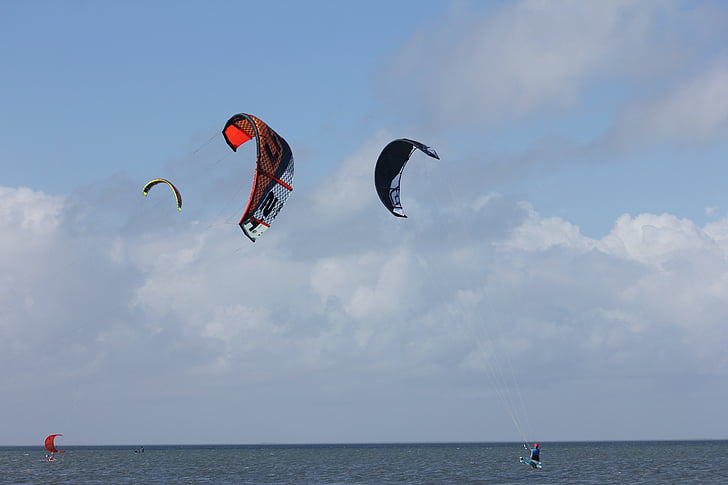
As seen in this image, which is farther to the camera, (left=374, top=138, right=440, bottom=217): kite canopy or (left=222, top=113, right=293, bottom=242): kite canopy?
(left=374, top=138, right=440, bottom=217): kite canopy

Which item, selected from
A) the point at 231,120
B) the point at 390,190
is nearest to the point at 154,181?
the point at 231,120

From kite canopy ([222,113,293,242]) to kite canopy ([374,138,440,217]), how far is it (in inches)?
142

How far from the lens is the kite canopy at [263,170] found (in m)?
23.4

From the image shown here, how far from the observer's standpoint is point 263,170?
78.6ft

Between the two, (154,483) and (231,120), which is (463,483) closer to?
(154,483)

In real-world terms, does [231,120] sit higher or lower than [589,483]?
higher

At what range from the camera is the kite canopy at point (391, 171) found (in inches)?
1074

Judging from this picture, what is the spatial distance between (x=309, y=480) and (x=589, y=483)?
15.5 m

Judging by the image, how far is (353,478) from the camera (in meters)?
44.9

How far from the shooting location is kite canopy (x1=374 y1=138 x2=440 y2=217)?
27288 millimetres

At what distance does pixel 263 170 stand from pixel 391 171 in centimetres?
562

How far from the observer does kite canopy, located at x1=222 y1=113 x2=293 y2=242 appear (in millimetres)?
23406

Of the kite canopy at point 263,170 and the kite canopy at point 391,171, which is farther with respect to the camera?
the kite canopy at point 391,171

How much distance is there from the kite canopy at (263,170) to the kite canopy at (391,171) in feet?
11.9
